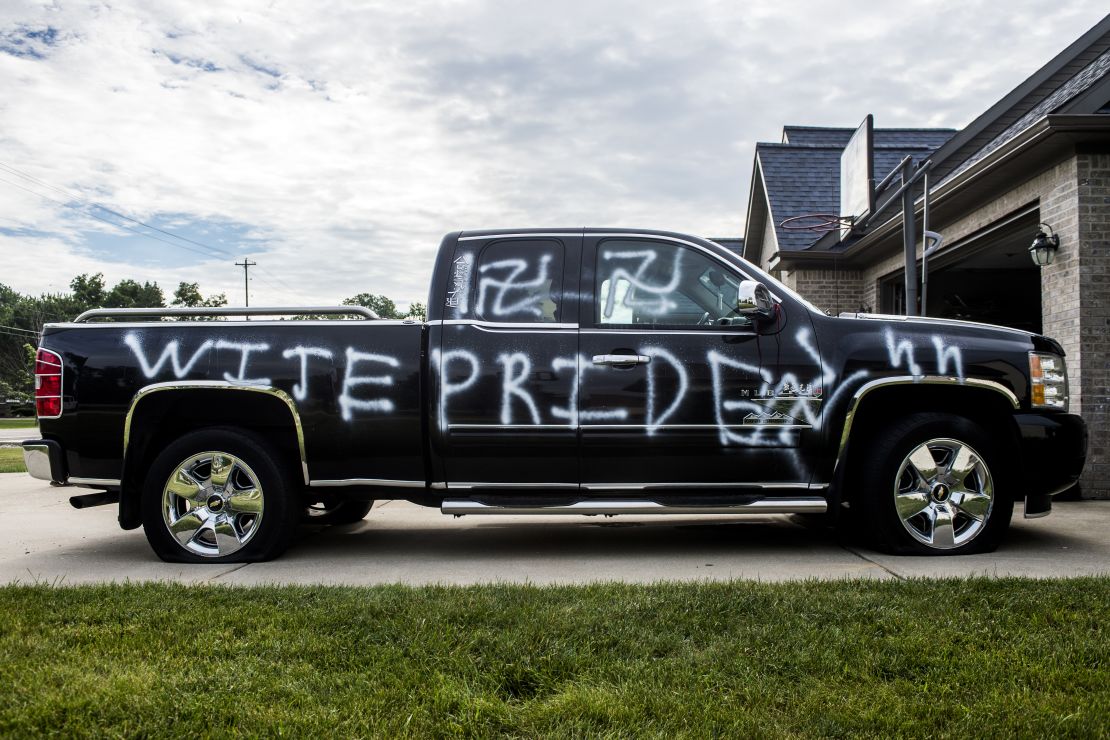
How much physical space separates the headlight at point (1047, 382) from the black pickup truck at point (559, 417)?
15 mm

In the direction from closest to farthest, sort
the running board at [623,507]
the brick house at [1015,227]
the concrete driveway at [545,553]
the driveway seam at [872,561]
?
the driveway seam at [872,561] → the concrete driveway at [545,553] → the running board at [623,507] → the brick house at [1015,227]

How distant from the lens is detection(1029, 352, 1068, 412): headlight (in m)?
5.05

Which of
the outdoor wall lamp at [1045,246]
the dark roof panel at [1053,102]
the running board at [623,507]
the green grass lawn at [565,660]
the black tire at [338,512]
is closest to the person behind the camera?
the green grass lawn at [565,660]

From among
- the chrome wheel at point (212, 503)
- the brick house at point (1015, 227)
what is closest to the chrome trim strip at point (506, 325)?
the chrome wheel at point (212, 503)

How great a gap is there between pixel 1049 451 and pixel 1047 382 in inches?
16.9

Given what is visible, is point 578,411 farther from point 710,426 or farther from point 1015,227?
point 1015,227

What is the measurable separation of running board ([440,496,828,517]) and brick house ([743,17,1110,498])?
160 inches

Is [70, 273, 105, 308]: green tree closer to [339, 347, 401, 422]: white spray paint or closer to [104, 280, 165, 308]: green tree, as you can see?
[104, 280, 165, 308]: green tree

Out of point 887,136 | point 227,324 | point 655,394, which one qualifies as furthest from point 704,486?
point 887,136

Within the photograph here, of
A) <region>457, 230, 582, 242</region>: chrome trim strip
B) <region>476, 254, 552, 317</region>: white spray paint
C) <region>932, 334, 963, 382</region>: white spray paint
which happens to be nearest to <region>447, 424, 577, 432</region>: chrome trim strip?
<region>476, 254, 552, 317</region>: white spray paint

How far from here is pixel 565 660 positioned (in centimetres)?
297

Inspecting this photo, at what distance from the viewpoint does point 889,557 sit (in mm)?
4996

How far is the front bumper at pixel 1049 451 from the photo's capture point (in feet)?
16.3

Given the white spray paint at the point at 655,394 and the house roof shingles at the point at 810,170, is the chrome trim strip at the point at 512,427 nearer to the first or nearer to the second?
the white spray paint at the point at 655,394
